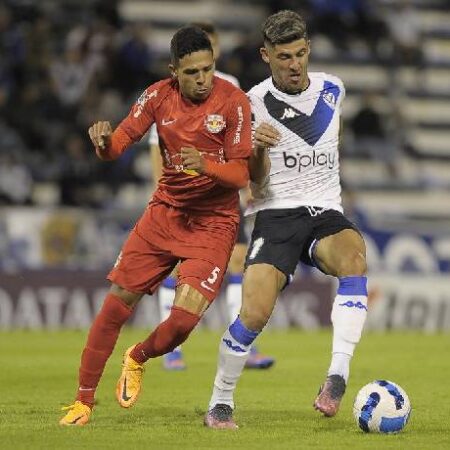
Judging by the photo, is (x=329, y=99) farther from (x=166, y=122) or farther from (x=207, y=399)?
(x=207, y=399)

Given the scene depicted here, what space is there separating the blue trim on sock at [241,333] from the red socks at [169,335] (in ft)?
0.72

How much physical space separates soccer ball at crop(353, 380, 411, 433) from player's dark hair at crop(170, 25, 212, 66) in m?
2.12

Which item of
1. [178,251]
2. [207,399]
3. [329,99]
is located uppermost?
[329,99]

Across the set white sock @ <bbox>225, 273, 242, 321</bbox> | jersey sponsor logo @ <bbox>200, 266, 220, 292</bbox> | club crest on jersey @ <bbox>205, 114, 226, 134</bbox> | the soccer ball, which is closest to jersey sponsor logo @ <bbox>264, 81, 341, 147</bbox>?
club crest on jersey @ <bbox>205, 114, 226, 134</bbox>

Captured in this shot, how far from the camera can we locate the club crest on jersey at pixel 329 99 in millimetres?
8547

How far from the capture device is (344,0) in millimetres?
23078

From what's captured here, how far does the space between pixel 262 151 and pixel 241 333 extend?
41.8 inches

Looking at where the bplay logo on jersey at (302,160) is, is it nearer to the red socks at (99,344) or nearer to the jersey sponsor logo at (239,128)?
the jersey sponsor logo at (239,128)

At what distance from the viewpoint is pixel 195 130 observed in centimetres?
792

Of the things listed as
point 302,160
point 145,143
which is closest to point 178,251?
point 302,160

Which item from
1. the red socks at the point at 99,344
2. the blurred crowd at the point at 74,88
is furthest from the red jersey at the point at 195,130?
the blurred crowd at the point at 74,88

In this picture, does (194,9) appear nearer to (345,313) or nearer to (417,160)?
(417,160)

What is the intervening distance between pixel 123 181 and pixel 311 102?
1064cm

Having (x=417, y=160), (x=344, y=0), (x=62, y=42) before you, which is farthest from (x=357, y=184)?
(x=62, y=42)
